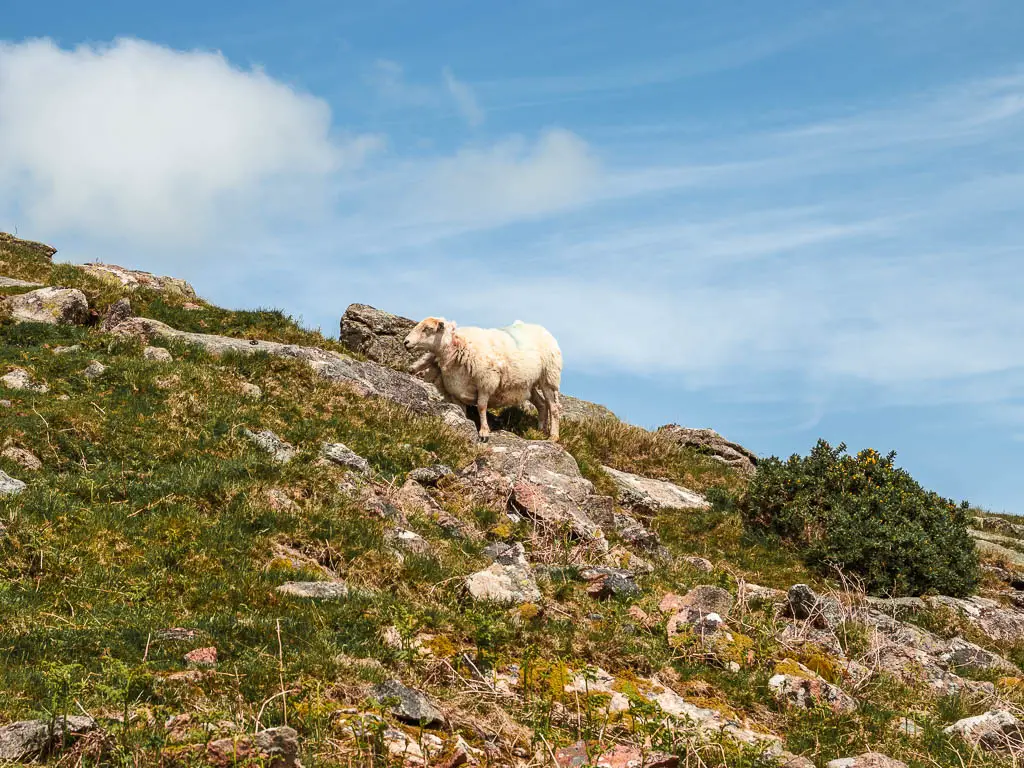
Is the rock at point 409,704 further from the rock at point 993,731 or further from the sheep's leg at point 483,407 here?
the sheep's leg at point 483,407

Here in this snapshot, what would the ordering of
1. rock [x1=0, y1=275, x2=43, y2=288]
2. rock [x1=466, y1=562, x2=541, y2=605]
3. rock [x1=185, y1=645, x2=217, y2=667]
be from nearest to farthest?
rock [x1=185, y1=645, x2=217, y2=667]
rock [x1=466, y1=562, x2=541, y2=605]
rock [x1=0, y1=275, x2=43, y2=288]

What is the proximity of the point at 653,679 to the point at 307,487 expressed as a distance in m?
5.49

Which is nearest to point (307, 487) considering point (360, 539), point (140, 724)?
point (360, 539)

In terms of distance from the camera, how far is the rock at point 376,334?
24.7 metres

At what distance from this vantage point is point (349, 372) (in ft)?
63.8

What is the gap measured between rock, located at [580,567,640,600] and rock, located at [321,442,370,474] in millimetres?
3956

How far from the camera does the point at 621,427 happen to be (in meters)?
23.2

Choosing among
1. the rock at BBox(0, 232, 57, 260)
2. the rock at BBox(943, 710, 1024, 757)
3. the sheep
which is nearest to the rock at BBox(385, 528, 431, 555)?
the rock at BBox(943, 710, 1024, 757)

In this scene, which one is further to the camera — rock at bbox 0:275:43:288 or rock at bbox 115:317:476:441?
rock at bbox 0:275:43:288

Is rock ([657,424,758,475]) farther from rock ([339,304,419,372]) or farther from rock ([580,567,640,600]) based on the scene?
rock ([580,567,640,600])

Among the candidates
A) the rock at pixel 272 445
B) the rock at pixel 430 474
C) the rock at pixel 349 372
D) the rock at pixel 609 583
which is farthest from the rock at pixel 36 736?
the rock at pixel 349 372

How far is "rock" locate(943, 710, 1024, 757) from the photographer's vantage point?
29.9 ft

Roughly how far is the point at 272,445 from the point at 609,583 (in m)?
5.47

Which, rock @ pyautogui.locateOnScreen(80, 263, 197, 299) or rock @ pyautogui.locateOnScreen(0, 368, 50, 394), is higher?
rock @ pyautogui.locateOnScreen(80, 263, 197, 299)
